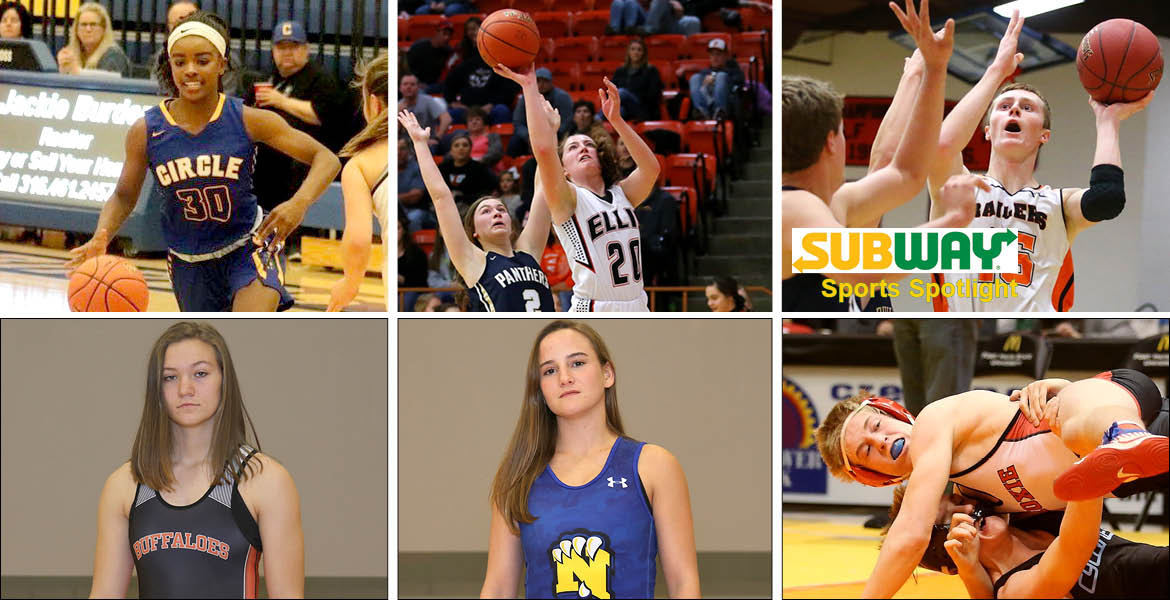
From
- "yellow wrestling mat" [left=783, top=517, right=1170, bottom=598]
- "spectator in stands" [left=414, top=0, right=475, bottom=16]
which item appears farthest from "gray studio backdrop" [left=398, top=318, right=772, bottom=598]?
"spectator in stands" [left=414, top=0, right=475, bottom=16]

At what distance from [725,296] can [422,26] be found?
4.05 ft

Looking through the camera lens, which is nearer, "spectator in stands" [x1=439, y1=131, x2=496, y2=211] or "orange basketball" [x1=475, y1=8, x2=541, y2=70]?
"orange basketball" [x1=475, y1=8, x2=541, y2=70]

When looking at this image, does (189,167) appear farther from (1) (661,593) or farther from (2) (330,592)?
(1) (661,593)

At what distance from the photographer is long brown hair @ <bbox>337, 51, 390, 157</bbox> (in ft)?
13.0

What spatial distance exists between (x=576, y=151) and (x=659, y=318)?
566mm

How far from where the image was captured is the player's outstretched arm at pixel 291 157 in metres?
3.93

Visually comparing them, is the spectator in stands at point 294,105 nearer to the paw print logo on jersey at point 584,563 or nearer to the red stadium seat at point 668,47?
the red stadium seat at point 668,47

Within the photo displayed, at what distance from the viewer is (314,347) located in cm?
395

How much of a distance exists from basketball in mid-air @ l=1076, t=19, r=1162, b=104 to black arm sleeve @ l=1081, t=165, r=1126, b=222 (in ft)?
0.68

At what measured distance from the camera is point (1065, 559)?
12.7 ft

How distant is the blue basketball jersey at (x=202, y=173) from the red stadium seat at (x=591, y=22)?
981 mm

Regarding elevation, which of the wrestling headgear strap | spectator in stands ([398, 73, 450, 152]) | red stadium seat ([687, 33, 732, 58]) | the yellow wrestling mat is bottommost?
the yellow wrestling mat

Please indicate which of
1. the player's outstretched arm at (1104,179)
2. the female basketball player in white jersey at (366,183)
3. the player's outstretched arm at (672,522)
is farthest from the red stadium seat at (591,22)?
the player's outstretched arm at (1104,179)

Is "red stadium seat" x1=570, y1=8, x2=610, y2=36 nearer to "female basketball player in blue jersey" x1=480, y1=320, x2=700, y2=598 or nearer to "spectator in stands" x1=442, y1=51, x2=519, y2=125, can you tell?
"spectator in stands" x1=442, y1=51, x2=519, y2=125
